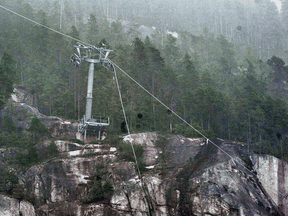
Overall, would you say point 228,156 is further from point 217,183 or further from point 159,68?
point 159,68

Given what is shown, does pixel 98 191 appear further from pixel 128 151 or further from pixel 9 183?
pixel 9 183

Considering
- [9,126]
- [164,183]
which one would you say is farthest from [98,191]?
[9,126]

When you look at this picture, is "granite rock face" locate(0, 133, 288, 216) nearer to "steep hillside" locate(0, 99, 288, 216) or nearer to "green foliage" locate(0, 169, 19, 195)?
"steep hillside" locate(0, 99, 288, 216)

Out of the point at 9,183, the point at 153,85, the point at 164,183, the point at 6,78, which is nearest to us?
the point at 164,183

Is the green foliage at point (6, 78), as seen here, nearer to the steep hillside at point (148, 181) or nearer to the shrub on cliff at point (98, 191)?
the steep hillside at point (148, 181)

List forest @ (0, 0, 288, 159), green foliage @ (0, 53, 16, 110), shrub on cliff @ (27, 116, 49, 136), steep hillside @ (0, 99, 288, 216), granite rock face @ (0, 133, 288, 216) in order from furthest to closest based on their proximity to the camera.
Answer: green foliage @ (0, 53, 16, 110) < forest @ (0, 0, 288, 159) < shrub on cliff @ (27, 116, 49, 136) < steep hillside @ (0, 99, 288, 216) < granite rock face @ (0, 133, 288, 216)

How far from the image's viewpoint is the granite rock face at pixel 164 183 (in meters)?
23.2

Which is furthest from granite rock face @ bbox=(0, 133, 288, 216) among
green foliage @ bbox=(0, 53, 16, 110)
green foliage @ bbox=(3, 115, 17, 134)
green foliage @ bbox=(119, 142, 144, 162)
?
green foliage @ bbox=(0, 53, 16, 110)

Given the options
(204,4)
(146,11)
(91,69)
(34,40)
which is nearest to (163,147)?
(91,69)

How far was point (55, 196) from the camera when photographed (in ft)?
82.9

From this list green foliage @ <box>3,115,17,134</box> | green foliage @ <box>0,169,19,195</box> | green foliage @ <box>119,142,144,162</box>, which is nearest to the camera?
green foliage @ <box>0,169,19,195</box>

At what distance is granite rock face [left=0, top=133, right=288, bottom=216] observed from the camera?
23188 millimetres

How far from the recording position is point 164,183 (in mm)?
24891

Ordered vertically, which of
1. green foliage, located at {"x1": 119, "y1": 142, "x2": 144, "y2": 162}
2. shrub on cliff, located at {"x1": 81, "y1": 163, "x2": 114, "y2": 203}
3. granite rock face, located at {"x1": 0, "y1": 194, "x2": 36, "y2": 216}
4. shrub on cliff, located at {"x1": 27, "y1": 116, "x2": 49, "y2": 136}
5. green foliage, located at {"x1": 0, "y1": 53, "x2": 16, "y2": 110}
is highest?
green foliage, located at {"x1": 0, "y1": 53, "x2": 16, "y2": 110}
